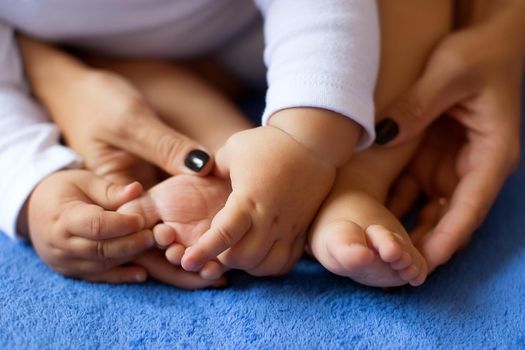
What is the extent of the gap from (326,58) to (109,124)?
0.81 feet

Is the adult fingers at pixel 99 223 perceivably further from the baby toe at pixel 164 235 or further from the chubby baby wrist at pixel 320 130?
the chubby baby wrist at pixel 320 130

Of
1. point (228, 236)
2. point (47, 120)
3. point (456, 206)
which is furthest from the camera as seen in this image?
point (47, 120)

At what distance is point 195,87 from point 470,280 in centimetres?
40

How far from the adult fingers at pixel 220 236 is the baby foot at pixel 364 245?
7 cm

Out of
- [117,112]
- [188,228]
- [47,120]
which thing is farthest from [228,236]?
[47,120]

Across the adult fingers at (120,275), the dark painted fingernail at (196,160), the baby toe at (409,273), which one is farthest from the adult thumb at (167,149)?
the baby toe at (409,273)

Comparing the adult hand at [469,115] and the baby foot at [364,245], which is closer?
the baby foot at [364,245]

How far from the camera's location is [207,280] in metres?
0.59

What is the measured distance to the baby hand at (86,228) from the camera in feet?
1.86

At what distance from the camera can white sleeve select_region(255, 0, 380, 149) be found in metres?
0.58

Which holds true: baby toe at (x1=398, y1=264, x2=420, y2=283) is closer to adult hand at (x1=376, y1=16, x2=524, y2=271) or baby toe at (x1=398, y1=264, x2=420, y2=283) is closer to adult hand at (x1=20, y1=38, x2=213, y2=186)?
adult hand at (x1=376, y1=16, x2=524, y2=271)

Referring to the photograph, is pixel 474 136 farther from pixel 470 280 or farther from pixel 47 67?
pixel 47 67

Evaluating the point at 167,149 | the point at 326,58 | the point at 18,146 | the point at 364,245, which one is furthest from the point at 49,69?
the point at 364,245

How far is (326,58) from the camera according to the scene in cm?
59
